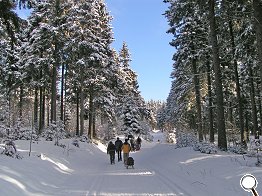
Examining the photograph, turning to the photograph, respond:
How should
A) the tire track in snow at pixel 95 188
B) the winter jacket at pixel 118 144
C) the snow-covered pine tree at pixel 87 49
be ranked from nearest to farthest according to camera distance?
the tire track in snow at pixel 95 188
the winter jacket at pixel 118 144
the snow-covered pine tree at pixel 87 49

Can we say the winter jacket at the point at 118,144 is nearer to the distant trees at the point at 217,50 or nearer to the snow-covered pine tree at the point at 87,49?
the distant trees at the point at 217,50

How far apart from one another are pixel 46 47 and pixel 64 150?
12.3 metres

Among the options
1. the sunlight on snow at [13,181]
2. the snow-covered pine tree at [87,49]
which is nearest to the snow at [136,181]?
the sunlight on snow at [13,181]

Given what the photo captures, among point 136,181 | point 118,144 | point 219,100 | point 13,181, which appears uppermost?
point 219,100

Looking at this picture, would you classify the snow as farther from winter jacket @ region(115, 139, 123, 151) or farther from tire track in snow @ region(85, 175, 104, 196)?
winter jacket @ region(115, 139, 123, 151)

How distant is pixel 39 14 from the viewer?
30.6 meters

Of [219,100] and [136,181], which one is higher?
[219,100]

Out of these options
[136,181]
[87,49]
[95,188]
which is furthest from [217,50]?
[87,49]

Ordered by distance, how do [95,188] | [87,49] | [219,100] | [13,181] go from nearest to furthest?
1. [13,181]
2. [95,188]
3. [219,100]
4. [87,49]

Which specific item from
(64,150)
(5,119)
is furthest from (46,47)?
(5,119)

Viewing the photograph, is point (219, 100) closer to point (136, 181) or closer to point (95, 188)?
point (136, 181)

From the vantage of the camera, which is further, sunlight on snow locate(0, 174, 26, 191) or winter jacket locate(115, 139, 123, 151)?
winter jacket locate(115, 139, 123, 151)

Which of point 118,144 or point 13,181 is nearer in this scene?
point 13,181

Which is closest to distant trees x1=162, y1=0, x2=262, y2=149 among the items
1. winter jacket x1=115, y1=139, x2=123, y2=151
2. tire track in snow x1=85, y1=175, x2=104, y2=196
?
winter jacket x1=115, y1=139, x2=123, y2=151
